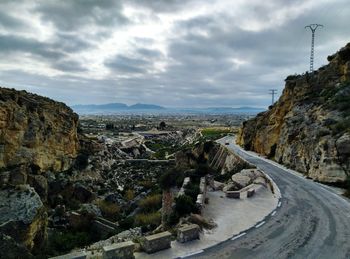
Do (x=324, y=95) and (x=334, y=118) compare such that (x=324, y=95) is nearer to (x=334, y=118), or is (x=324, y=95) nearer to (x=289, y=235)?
(x=334, y=118)

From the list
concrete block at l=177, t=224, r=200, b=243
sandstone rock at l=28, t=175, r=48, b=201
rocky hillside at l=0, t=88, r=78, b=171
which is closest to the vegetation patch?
rocky hillside at l=0, t=88, r=78, b=171

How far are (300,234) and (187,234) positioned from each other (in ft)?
16.6

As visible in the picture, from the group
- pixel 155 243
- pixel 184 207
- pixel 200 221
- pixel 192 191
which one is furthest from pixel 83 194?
pixel 155 243

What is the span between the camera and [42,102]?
Result: 175ft

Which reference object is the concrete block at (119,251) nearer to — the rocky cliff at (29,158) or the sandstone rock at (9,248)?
the rocky cliff at (29,158)

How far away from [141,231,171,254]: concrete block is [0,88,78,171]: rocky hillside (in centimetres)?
3380

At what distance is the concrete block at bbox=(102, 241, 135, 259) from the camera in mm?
9664

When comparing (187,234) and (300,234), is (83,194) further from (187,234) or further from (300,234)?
(300,234)

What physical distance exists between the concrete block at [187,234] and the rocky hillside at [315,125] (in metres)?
17.7

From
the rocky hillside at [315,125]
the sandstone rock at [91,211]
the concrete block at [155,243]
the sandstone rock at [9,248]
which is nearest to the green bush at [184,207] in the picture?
the concrete block at [155,243]

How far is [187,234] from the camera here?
40.4 feet

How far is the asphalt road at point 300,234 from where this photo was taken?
11648 millimetres

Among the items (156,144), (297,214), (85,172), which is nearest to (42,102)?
(85,172)

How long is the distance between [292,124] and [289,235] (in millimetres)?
29491
